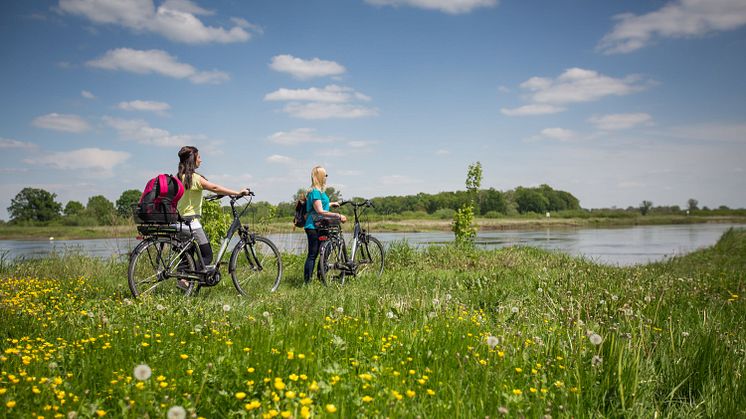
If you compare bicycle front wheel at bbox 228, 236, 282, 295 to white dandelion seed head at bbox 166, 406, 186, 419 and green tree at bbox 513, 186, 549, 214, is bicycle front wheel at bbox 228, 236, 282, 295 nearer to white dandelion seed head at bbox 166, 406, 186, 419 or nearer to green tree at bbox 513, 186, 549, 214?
white dandelion seed head at bbox 166, 406, 186, 419

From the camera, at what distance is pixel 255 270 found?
8.28 metres

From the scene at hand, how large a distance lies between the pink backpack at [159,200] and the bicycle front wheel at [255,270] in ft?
4.25

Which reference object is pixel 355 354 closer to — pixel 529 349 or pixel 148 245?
pixel 529 349

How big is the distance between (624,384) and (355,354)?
6.04 ft

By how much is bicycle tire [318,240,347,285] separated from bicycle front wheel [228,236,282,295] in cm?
→ 72

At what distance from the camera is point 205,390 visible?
2854 millimetres

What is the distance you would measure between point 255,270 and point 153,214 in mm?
2334

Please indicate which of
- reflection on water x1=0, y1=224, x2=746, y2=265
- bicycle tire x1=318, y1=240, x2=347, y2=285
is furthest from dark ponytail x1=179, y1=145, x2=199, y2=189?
reflection on water x1=0, y1=224, x2=746, y2=265

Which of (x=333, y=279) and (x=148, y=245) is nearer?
(x=148, y=245)

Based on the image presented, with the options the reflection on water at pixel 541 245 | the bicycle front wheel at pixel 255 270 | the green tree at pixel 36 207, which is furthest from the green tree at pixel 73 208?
the bicycle front wheel at pixel 255 270

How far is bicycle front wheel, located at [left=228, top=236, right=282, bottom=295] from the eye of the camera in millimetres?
7562

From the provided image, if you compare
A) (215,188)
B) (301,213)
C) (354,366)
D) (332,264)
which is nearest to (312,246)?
(332,264)

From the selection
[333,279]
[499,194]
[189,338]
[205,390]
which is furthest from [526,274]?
[499,194]

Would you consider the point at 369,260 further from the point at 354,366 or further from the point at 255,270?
the point at 354,366
